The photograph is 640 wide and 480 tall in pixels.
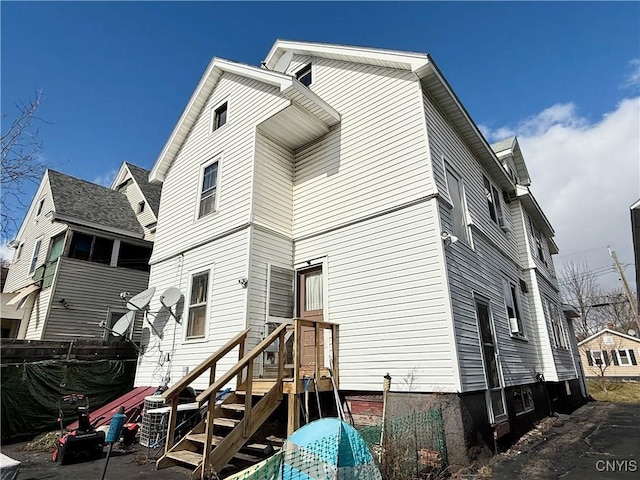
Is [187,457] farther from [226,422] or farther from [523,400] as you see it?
[523,400]

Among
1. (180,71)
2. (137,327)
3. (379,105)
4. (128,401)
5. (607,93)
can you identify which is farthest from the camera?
(137,327)

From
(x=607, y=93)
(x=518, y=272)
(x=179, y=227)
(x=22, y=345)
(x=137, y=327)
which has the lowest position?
(x=22, y=345)

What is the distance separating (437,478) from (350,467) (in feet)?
7.53

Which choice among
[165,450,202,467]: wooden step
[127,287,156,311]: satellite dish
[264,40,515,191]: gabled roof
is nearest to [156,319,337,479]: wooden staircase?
[165,450,202,467]: wooden step

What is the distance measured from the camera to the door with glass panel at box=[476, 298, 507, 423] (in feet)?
23.0

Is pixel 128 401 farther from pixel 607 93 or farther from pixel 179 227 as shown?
pixel 607 93

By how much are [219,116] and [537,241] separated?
537 inches

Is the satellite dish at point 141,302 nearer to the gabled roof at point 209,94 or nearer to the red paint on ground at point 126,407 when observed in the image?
the red paint on ground at point 126,407

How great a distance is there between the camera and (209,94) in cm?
1124

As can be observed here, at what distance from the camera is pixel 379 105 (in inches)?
333

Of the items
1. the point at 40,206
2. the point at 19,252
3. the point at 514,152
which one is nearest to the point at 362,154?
the point at 514,152

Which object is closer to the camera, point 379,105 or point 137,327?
point 379,105

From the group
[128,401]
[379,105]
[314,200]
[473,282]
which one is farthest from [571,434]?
[128,401]

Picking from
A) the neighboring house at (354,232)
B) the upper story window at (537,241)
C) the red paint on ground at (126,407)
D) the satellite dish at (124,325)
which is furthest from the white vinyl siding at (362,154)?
the upper story window at (537,241)
